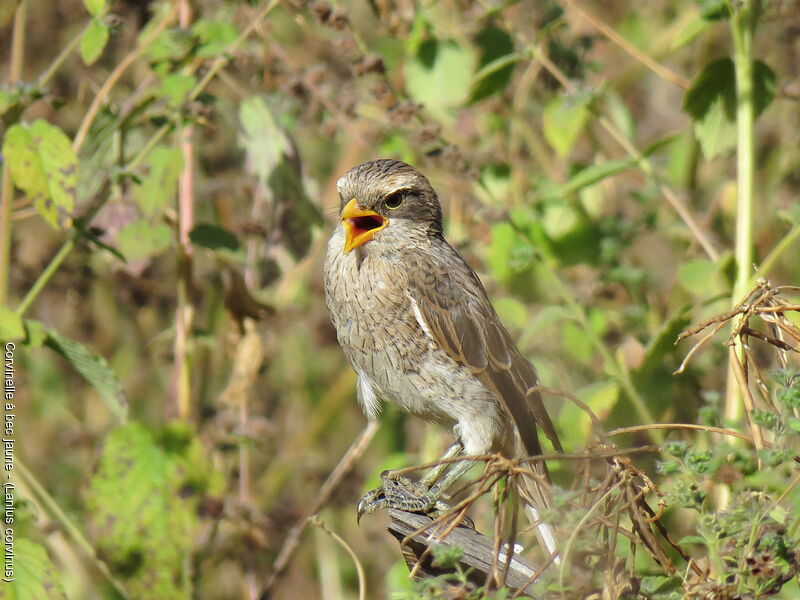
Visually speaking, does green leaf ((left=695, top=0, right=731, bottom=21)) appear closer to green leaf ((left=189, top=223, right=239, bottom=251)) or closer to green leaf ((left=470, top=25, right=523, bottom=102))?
green leaf ((left=470, top=25, right=523, bottom=102))

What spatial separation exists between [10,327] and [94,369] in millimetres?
613

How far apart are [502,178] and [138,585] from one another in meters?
2.86

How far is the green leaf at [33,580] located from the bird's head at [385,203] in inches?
66.5

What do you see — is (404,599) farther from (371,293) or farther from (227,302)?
(227,302)

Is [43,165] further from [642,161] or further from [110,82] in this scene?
[642,161]

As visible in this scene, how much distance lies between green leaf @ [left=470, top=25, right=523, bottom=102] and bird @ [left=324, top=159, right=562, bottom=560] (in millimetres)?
545

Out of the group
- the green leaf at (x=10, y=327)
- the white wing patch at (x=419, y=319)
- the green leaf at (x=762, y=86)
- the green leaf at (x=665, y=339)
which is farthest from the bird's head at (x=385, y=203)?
the green leaf at (x=762, y=86)

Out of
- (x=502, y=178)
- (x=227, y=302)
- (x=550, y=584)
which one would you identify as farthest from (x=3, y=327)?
(x=502, y=178)

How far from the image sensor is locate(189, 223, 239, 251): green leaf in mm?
4578

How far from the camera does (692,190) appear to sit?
664 cm

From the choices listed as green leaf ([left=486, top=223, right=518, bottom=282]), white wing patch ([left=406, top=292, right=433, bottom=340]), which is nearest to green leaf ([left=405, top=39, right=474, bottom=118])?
A: green leaf ([left=486, top=223, right=518, bottom=282])

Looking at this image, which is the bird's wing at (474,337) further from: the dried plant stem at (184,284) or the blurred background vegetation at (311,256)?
the dried plant stem at (184,284)

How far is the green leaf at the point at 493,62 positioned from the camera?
4.52 metres

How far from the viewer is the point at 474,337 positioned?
4.39 metres
